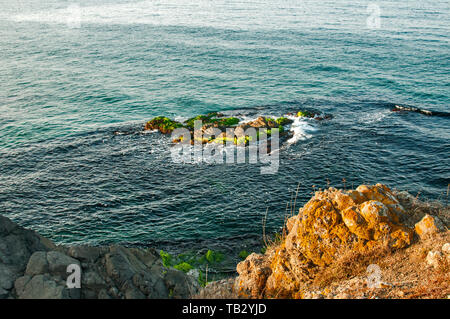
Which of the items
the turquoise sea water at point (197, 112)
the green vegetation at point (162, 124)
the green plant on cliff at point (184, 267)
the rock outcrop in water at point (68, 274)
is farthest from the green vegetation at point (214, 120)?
the rock outcrop in water at point (68, 274)

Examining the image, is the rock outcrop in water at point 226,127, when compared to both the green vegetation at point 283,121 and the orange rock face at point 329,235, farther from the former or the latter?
the orange rock face at point 329,235

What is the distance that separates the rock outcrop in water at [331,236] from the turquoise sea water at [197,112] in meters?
8.32

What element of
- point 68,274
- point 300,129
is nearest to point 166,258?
point 68,274

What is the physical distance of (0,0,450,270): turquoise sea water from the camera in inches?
977

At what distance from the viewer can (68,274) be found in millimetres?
10797

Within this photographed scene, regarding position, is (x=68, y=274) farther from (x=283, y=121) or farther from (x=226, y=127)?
(x=283, y=121)

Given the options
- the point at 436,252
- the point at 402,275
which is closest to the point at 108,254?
the point at 402,275

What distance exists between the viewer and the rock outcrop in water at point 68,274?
1011 centimetres

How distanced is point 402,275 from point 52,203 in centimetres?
2444

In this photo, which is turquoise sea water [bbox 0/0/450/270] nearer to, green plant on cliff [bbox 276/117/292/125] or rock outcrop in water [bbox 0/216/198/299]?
green plant on cliff [bbox 276/117/292/125]

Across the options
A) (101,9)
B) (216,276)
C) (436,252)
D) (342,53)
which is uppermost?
(101,9)

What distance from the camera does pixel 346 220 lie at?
1254cm

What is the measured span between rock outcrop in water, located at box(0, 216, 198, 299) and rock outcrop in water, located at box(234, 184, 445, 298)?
3.15m
